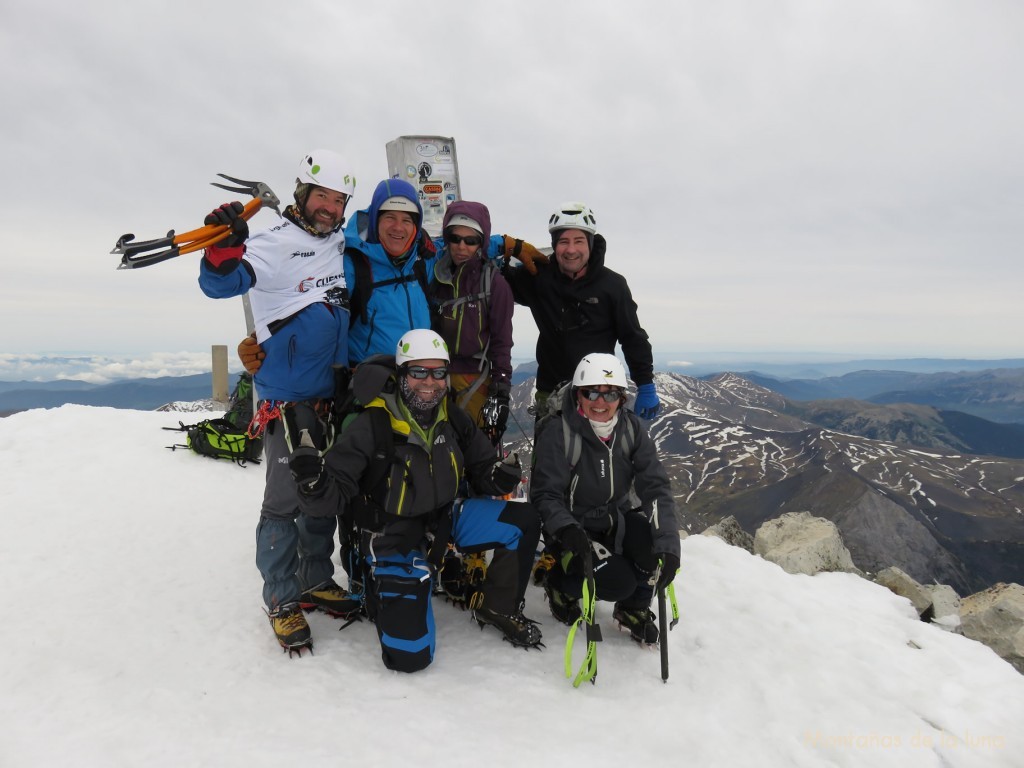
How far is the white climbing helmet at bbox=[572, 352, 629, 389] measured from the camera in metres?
5.88

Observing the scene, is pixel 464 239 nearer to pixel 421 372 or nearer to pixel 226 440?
pixel 421 372

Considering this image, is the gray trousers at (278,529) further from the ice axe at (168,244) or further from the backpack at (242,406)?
the backpack at (242,406)

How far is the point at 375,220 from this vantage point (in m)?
5.71

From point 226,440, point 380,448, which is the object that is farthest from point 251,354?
point 226,440

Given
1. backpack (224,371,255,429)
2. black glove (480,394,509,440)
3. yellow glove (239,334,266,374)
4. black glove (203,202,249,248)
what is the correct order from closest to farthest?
black glove (203,202,249,248)
yellow glove (239,334,266,374)
black glove (480,394,509,440)
backpack (224,371,255,429)

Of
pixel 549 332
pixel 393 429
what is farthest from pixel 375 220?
pixel 549 332

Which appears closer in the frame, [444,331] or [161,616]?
[161,616]

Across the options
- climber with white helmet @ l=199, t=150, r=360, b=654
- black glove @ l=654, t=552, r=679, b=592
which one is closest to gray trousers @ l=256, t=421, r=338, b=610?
climber with white helmet @ l=199, t=150, r=360, b=654

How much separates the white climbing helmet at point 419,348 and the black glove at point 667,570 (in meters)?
2.95

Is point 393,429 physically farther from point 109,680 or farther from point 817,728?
point 817,728

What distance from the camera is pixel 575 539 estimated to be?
5336mm

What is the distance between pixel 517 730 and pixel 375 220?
497 centimetres

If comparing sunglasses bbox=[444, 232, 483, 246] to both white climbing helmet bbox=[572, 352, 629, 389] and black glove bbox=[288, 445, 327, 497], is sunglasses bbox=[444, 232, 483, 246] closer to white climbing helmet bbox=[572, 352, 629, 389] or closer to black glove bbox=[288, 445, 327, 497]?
white climbing helmet bbox=[572, 352, 629, 389]

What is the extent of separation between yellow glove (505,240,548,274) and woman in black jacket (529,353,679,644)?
2008 millimetres
